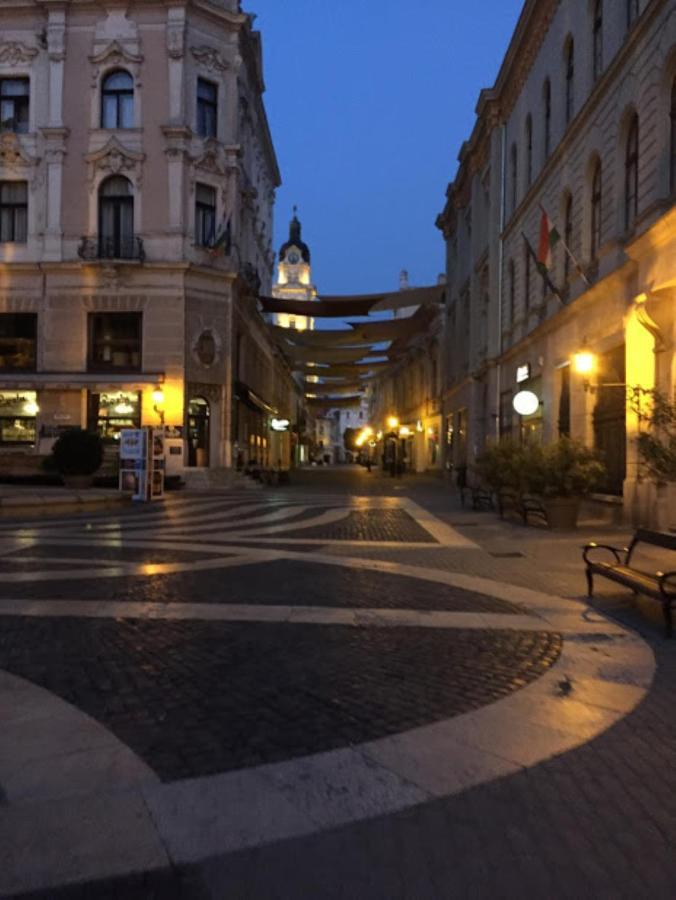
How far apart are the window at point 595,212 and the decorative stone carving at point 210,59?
63.4ft

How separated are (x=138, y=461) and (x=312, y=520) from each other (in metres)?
6.64

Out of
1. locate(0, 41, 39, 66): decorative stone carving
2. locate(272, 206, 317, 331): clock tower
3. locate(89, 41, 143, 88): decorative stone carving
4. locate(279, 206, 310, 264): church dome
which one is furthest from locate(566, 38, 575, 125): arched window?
locate(279, 206, 310, 264): church dome

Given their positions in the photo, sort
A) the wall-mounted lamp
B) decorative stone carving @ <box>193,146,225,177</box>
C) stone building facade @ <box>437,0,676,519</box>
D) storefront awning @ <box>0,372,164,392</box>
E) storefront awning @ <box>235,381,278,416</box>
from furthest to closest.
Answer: storefront awning @ <box>235,381,278,416</box>
decorative stone carving @ <box>193,146,225,177</box>
storefront awning @ <box>0,372,164,392</box>
the wall-mounted lamp
stone building facade @ <box>437,0,676,519</box>

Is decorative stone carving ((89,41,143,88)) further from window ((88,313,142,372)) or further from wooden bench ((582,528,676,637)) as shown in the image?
wooden bench ((582,528,676,637))

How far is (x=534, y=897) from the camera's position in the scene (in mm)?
2682

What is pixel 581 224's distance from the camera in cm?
1947

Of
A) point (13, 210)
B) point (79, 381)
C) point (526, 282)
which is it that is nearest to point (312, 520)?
point (526, 282)

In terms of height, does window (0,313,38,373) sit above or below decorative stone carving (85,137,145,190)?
below

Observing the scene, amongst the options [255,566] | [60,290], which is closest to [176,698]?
[255,566]

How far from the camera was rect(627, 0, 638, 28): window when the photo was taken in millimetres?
16094

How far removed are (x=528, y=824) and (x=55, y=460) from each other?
2209 centimetres

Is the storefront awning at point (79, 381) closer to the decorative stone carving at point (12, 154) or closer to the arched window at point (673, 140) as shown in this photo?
the decorative stone carving at point (12, 154)

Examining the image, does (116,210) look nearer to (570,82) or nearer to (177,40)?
(177,40)

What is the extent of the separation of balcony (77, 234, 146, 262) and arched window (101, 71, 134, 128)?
477 cm
